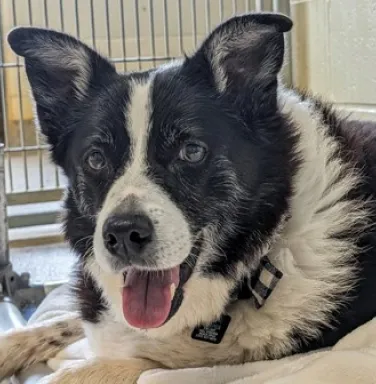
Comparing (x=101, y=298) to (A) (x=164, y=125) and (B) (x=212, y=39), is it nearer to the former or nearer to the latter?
(A) (x=164, y=125)

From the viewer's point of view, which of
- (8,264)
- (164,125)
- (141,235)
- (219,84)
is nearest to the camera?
(141,235)

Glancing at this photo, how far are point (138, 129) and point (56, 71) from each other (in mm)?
335

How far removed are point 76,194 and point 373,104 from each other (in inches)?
53.8

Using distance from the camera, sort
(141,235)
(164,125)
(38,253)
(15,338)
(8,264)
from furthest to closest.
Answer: (38,253)
(8,264)
(15,338)
(164,125)
(141,235)

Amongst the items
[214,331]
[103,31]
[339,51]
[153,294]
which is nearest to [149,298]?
[153,294]

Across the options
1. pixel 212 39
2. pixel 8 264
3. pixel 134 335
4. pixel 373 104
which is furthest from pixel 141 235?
pixel 373 104

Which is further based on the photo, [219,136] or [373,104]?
[373,104]

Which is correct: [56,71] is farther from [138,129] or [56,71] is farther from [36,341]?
[36,341]

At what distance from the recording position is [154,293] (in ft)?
4.38

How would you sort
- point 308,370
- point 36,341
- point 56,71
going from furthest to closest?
point 36,341
point 56,71
point 308,370

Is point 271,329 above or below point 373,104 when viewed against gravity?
below

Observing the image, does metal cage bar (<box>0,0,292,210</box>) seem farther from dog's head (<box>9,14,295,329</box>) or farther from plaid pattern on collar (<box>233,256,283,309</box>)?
plaid pattern on collar (<box>233,256,283,309</box>)

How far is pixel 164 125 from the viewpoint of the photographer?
4.48ft

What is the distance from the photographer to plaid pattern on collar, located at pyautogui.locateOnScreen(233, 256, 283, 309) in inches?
55.2
